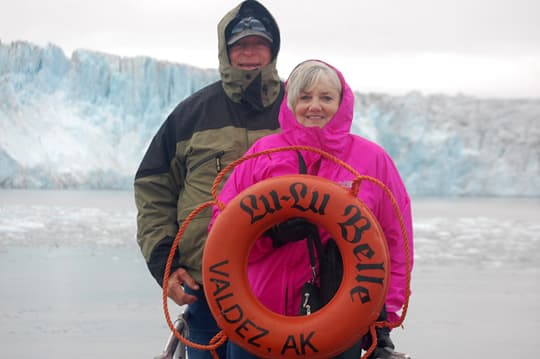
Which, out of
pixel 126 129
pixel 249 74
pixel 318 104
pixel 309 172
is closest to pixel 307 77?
pixel 318 104

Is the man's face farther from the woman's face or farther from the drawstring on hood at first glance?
the woman's face

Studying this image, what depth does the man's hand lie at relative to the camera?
5.47 ft

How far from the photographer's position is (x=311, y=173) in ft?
4.80

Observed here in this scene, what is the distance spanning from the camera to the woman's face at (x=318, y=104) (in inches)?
54.7

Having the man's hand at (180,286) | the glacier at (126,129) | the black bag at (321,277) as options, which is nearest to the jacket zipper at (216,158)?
the man's hand at (180,286)

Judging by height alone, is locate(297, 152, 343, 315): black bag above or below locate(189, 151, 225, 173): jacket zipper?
below

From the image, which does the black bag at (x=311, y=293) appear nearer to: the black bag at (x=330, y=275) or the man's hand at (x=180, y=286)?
the black bag at (x=330, y=275)

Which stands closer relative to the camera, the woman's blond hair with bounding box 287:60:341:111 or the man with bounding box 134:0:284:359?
the woman's blond hair with bounding box 287:60:341:111

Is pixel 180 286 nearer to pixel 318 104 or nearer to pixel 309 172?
pixel 309 172

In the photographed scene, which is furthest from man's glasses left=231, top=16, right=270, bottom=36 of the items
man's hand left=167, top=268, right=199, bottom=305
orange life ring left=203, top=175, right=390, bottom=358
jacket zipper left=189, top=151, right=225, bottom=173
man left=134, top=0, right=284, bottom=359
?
man's hand left=167, top=268, right=199, bottom=305

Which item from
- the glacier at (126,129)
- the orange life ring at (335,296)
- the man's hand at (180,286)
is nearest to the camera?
the orange life ring at (335,296)

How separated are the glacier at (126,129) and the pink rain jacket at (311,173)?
547 inches

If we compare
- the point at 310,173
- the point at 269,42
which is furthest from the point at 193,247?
the point at 269,42

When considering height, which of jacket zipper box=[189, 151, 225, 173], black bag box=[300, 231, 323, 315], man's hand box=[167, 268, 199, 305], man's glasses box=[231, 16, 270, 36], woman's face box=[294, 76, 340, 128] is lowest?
man's hand box=[167, 268, 199, 305]
